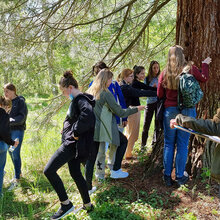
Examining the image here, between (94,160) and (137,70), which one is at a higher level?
(137,70)

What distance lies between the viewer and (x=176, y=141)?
11.9 ft

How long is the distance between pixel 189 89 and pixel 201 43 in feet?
2.69

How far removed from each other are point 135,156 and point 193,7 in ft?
9.46

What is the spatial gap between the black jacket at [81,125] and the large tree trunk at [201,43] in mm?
1570

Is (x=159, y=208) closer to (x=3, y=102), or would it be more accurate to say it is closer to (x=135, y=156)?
(x=135, y=156)

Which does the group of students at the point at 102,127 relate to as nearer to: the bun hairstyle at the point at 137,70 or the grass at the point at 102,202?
the grass at the point at 102,202

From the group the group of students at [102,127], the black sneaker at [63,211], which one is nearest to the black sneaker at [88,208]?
the group of students at [102,127]

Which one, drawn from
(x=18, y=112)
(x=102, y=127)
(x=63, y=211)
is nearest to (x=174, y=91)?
(x=102, y=127)

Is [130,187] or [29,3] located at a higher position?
[29,3]

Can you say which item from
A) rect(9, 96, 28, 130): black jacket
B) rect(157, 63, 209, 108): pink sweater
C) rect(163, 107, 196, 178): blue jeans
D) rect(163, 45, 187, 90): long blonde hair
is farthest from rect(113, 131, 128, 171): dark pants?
rect(9, 96, 28, 130): black jacket

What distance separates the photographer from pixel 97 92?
149 inches

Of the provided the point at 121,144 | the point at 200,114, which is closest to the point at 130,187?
the point at 121,144

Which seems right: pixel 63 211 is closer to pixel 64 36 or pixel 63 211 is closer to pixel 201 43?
pixel 201 43

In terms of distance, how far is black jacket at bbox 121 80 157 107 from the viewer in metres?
4.40
